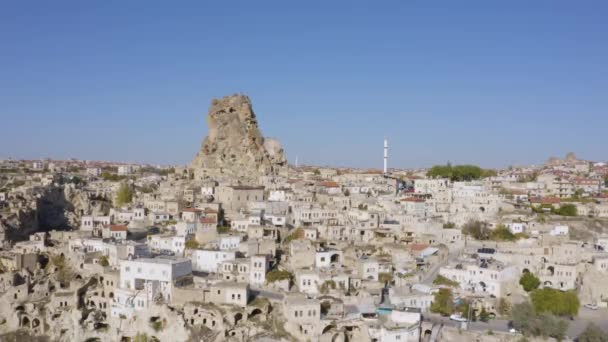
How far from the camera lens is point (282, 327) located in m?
28.7

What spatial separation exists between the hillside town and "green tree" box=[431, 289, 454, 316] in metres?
0.07

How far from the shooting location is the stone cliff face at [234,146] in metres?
63.0

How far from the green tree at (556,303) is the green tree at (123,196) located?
3659 cm

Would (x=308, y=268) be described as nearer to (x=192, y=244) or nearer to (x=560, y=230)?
(x=192, y=244)

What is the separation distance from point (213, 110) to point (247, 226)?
29.0 m

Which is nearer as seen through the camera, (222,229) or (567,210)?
(222,229)

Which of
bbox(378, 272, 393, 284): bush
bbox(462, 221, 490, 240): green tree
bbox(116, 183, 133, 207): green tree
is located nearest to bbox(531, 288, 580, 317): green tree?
bbox(378, 272, 393, 284): bush

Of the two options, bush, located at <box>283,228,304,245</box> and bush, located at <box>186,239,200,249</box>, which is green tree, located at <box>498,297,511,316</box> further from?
bush, located at <box>186,239,200,249</box>

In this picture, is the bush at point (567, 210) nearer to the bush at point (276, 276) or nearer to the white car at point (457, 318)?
the white car at point (457, 318)

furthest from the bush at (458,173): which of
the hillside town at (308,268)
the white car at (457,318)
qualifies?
the white car at (457,318)

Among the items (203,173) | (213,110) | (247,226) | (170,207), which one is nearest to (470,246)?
(247,226)

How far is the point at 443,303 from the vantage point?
30.3m

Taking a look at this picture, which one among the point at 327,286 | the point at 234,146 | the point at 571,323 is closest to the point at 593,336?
the point at 571,323

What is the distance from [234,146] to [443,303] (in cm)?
3873
